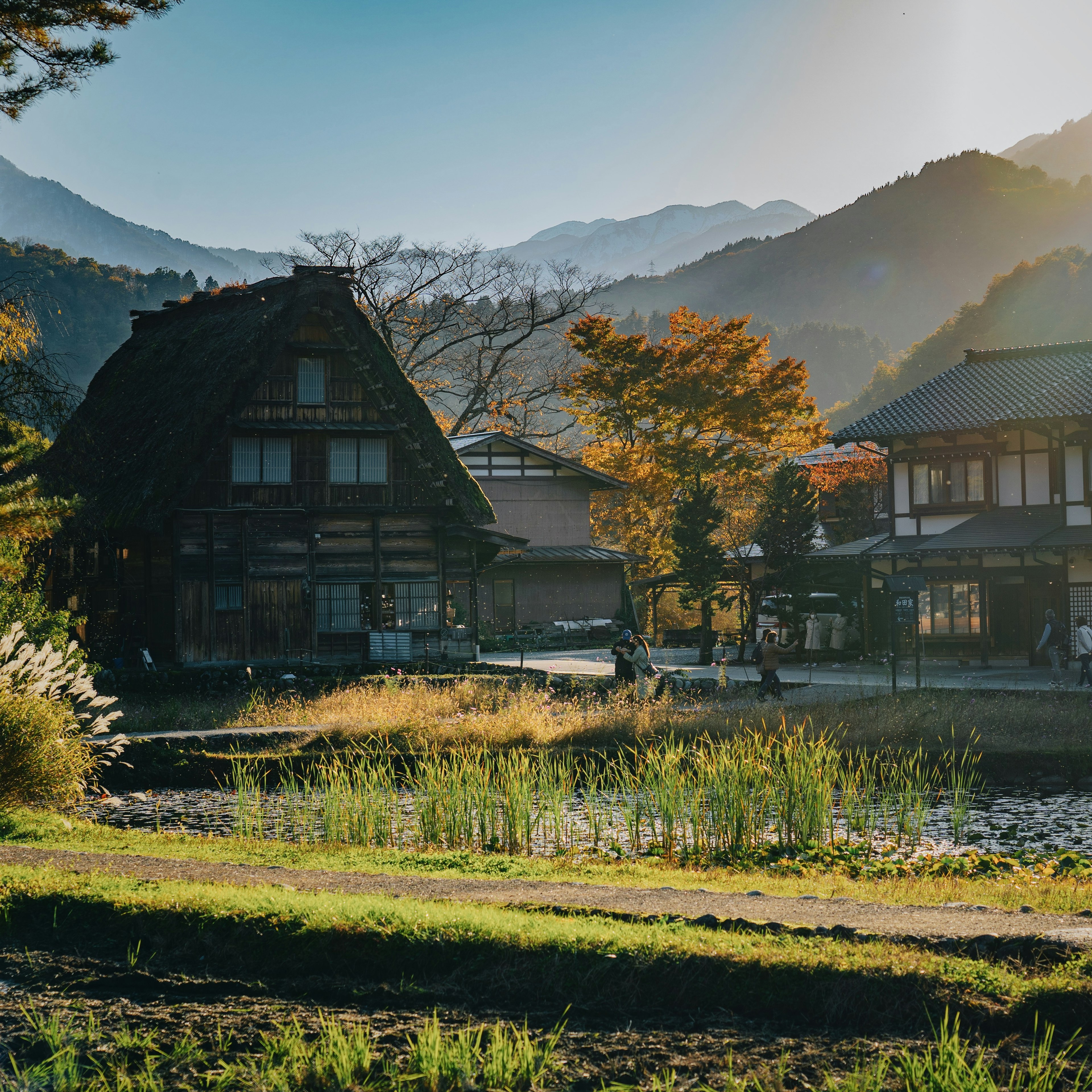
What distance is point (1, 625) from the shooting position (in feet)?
48.4

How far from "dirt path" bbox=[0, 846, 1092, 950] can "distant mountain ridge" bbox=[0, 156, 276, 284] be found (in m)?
144

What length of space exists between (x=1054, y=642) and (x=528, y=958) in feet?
69.8

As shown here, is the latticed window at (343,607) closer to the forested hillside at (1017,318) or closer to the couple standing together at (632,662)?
the couple standing together at (632,662)

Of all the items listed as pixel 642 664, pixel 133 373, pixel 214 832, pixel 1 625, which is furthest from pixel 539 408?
pixel 214 832

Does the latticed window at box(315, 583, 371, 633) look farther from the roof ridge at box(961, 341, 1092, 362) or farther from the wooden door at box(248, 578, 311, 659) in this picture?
the roof ridge at box(961, 341, 1092, 362)

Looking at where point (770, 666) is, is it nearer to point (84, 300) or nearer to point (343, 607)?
point (343, 607)

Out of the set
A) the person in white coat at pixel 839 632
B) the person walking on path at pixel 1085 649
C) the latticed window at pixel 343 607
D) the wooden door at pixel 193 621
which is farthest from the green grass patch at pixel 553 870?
the person in white coat at pixel 839 632

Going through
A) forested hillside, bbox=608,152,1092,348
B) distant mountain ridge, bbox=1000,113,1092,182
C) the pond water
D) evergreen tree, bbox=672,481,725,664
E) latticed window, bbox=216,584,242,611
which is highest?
distant mountain ridge, bbox=1000,113,1092,182

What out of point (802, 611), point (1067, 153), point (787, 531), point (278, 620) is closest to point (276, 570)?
point (278, 620)

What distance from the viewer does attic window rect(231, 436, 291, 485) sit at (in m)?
26.1

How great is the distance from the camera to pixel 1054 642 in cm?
2383

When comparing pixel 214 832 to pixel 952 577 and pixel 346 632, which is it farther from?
pixel 952 577

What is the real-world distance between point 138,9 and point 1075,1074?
1244 cm

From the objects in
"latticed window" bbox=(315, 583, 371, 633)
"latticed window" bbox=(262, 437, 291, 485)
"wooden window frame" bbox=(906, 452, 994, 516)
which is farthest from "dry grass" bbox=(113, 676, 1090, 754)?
"wooden window frame" bbox=(906, 452, 994, 516)
